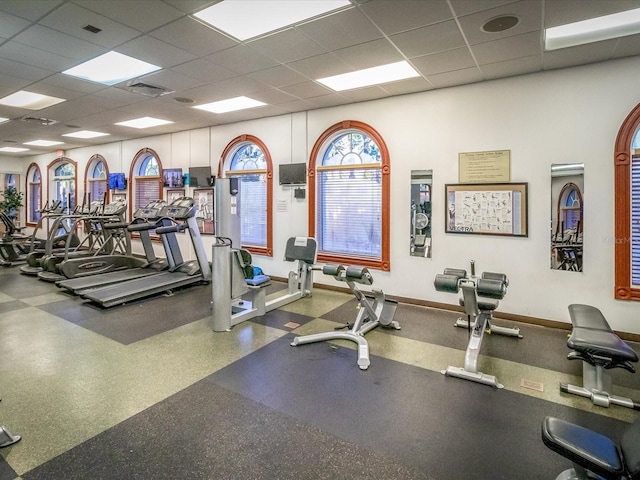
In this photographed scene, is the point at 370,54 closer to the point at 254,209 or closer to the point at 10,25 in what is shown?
the point at 10,25

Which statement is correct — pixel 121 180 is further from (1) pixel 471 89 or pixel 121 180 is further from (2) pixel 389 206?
(1) pixel 471 89

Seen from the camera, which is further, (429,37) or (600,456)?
(429,37)

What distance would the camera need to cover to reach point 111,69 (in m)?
4.36

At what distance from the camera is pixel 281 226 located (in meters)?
6.41

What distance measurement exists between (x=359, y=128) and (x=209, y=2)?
303cm

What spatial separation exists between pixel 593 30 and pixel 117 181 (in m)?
9.44

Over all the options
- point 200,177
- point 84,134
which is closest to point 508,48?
point 200,177

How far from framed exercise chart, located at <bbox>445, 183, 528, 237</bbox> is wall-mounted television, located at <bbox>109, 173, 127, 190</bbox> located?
7.80 m

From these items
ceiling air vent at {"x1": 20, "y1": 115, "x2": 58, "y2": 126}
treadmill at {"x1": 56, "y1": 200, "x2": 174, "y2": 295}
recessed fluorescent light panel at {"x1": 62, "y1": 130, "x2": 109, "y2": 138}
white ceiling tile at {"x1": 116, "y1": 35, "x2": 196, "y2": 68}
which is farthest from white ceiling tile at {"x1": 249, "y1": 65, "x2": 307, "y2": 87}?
recessed fluorescent light panel at {"x1": 62, "y1": 130, "x2": 109, "y2": 138}

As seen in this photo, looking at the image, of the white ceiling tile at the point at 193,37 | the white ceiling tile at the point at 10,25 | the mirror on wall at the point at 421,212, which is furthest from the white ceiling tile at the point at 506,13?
the white ceiling tile at the point at 10,25

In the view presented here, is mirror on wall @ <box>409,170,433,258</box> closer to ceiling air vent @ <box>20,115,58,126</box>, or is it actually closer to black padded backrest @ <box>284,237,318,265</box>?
black padded backrest @ <box>284,237,318,265</box>

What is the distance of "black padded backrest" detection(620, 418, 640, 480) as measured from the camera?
1.21 metres

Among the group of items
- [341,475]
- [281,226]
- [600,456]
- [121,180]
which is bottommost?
[341,475]

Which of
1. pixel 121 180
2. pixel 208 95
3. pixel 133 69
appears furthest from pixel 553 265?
pixel 121 180
